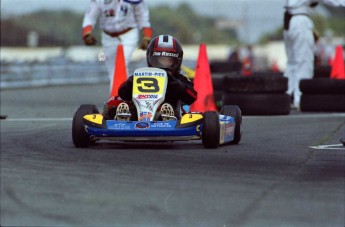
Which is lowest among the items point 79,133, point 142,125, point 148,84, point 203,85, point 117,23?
point 203,85

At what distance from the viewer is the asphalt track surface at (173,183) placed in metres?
5.28

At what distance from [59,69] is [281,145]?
21256 mm

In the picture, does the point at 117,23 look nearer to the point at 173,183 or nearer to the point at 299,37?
the point at 299,37

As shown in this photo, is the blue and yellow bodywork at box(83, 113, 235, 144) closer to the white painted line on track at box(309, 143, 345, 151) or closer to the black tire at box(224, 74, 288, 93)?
the white painted line on track at box(309, 143, 345, 151)

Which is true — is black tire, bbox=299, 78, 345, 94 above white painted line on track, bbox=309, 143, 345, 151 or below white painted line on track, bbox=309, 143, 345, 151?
below

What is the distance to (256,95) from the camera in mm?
13914

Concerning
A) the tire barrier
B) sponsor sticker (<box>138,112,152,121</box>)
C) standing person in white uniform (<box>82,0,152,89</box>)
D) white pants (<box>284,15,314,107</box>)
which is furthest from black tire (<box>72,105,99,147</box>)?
the tire barrier

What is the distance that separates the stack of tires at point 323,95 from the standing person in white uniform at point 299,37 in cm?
95

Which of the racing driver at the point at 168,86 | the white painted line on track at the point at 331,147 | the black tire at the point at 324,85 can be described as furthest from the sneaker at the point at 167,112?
the black tire at the point at 324,85

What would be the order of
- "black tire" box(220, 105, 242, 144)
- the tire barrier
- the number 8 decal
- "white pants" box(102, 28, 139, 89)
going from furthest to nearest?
1. the tire barrier
2. "white pants" box(102, 28, 139, 89)
3. "black tire" box(220, 105, 242, 144)
4. the number 8 decal

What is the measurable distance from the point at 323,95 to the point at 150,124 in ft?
22.6

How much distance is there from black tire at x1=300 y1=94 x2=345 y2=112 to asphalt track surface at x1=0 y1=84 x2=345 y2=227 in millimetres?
4605

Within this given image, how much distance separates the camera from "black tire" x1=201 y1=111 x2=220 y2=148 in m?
8.47

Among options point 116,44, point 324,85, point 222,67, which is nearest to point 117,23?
point 116,44
